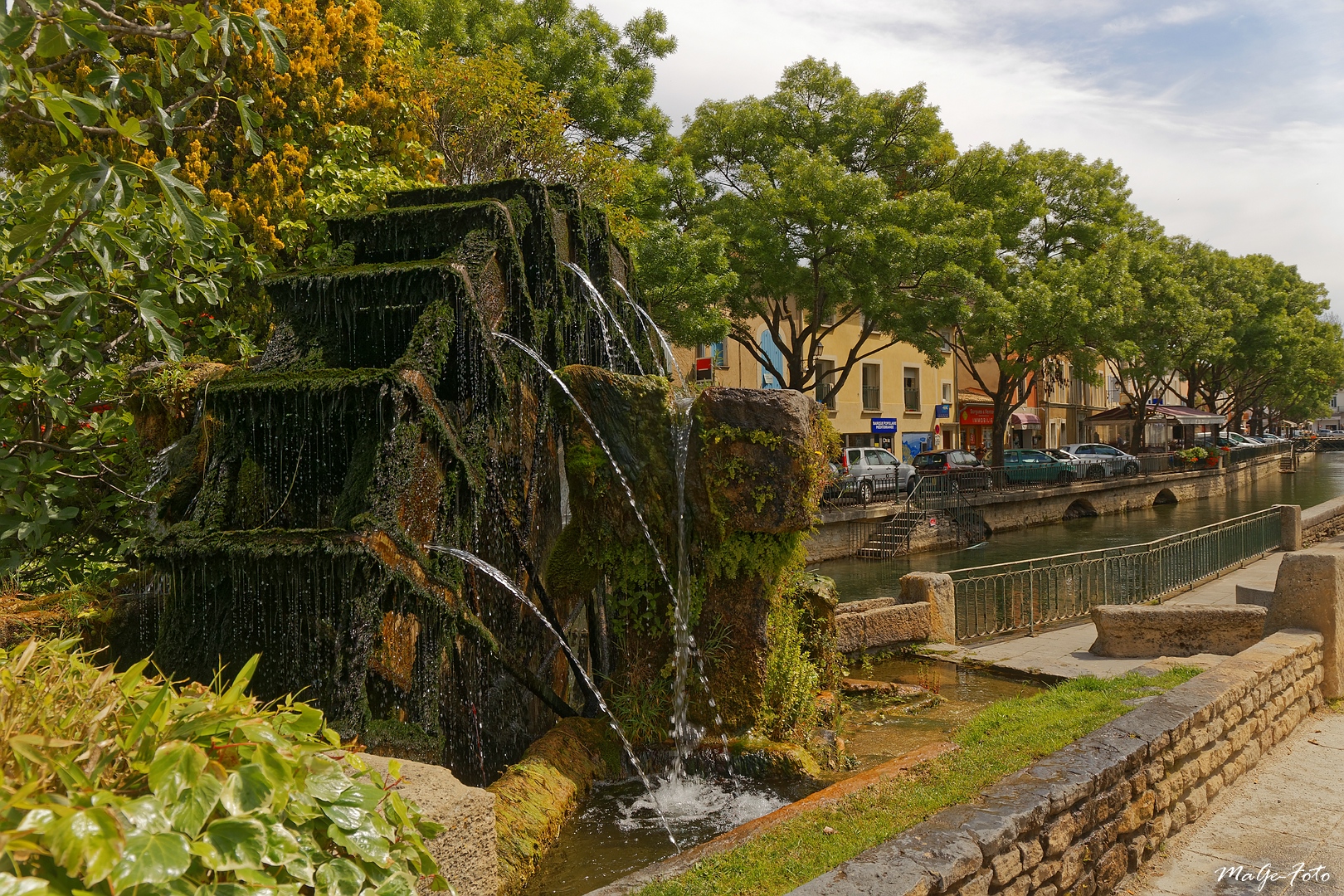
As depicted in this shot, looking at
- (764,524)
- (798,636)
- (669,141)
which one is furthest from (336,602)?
(669,141)

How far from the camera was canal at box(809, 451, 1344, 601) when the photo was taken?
75.5 ft

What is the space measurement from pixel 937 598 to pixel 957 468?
23.5m

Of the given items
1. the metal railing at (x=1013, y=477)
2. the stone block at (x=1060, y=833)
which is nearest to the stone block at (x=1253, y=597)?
the stone block at (x=1060, y=833)

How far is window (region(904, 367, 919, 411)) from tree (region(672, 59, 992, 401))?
1656cm

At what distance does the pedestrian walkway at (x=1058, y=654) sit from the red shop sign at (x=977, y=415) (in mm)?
35476

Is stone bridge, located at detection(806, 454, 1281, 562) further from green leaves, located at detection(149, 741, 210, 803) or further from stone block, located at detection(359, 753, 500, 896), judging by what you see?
green leaves, located at detection(149, 741, 210, 803)

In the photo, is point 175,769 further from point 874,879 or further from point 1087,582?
point 1087,582

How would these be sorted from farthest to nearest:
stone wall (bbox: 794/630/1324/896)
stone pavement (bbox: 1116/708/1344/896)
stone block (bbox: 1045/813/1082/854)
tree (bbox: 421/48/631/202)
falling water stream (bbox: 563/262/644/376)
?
tree (bbox: 421/48/631/202), falling water stream (bbox: 563/262/644/376), stone pavement (bbox: 1116/708/1344/896), stone block (bbox: 1045/813/1082/854), stone wall (bbox: 794/630/1324/896)

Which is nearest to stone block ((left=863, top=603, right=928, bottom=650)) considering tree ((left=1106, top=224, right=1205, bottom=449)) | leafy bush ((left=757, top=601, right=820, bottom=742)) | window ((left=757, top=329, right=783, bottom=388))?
leafy bush ((left=757, top=601, right=820, bottom=742))

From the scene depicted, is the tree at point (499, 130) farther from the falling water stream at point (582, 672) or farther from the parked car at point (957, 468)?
the parked car at point (957, 468)

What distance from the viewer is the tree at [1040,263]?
1150 inches

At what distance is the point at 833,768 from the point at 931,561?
62.1 ft

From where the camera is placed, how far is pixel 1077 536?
102 feet

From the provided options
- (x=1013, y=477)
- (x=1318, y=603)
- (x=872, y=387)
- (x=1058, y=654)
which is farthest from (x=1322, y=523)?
(x=872, y=387)
